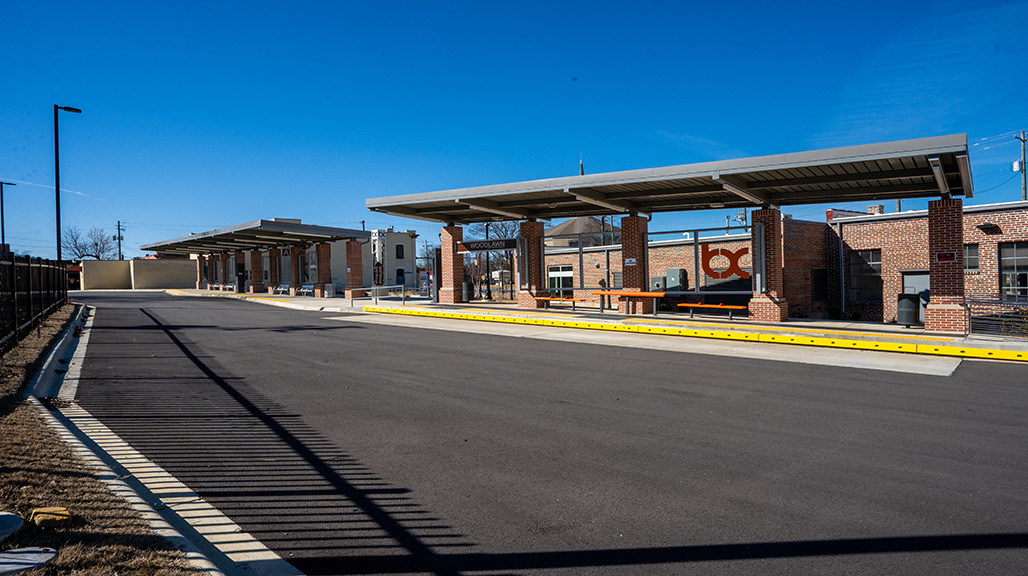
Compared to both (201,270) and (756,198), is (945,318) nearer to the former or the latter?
Answer: (756,198)

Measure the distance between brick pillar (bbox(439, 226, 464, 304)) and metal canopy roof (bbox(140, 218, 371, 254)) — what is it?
1001 centimetres

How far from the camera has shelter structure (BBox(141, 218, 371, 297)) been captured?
1439 inches

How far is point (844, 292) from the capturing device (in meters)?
28.5

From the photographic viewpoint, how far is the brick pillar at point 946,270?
52.1 ft

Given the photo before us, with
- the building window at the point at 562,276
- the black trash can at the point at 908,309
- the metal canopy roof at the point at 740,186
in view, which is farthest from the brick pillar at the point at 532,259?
the black trash can at the point at 908,309

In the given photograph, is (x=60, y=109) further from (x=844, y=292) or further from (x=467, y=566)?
(x=844, y=292)

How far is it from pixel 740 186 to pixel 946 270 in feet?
18.9

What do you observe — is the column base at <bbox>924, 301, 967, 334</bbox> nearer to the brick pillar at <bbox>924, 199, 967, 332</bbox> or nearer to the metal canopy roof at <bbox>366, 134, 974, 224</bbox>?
the brick pillar at <bbox>924, 199, 967, 332</bbox>

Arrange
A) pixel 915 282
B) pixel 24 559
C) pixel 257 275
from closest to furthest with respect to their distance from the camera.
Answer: pixel 24 559 → pixel 915 282 → pixel 257 275

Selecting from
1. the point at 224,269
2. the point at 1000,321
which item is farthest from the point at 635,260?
the point at 224,269

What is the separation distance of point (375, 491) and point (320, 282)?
122ft

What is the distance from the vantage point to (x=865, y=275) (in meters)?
27.9

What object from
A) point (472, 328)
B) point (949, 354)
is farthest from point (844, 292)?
point (472, 328)

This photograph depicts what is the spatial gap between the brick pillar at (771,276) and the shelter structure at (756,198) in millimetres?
32
